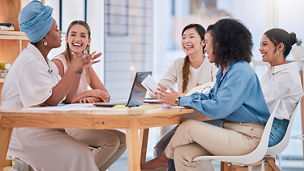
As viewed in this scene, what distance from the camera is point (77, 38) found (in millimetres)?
3549

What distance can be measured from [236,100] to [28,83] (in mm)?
1167

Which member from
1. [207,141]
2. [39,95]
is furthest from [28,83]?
[207,141]

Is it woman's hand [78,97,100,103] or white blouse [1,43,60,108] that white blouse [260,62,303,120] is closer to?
woman's hand [78,97,100,103]

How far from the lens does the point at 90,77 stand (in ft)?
11.4

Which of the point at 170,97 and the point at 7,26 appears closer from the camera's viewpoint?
the point at 170,97

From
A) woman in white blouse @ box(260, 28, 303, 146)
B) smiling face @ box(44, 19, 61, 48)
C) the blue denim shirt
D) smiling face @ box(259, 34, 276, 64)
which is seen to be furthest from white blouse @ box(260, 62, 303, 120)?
smiling face @ box(44, 19, 61, 48)

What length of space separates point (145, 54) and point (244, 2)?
1.40 metres

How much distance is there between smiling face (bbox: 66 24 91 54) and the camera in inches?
139

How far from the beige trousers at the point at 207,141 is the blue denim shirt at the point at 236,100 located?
63 mm

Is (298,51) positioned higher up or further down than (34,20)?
further down

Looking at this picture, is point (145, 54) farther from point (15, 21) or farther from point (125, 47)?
point (15, 21)

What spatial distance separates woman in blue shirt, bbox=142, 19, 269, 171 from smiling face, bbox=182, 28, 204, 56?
0.97 metres

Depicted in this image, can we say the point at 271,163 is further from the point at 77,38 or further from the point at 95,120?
the point at 77,38

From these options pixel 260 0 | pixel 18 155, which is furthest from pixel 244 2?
pixel 18 155
